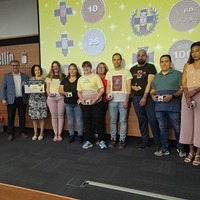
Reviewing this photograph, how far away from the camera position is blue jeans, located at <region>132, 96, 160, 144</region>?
3143 mm

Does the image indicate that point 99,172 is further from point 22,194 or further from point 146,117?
point 146,117

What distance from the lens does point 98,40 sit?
→ 11.9 ft

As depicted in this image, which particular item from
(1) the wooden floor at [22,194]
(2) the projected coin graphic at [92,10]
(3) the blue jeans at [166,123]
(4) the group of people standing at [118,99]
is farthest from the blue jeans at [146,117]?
(1) the wooden floor at [22,194]

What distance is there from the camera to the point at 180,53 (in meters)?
3.17

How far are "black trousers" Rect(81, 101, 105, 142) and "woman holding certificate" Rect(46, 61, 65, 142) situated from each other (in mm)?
523

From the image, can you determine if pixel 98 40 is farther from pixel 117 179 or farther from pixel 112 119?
pixel 117 179

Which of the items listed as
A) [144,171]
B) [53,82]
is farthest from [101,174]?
[53,82]

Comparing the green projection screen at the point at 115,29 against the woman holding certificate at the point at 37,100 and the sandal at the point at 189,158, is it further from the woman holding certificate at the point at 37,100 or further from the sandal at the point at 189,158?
the sandal at the point at 189,158

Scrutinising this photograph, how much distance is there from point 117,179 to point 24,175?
1013 mm

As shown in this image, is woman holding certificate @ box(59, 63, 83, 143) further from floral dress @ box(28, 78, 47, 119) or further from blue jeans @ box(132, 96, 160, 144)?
blue jeans @ box(132, 96, 160, 144)

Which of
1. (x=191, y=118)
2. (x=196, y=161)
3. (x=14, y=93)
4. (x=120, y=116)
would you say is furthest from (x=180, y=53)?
(x=14, y=93)

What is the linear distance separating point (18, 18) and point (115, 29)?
2302 mm

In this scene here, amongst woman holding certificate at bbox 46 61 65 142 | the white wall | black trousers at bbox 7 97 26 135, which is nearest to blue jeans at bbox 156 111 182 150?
woman holding certificate at bbox 46 61 65 142

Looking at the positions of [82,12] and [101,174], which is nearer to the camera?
[101,174]
